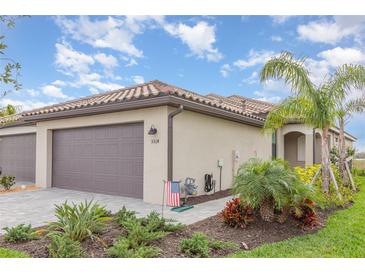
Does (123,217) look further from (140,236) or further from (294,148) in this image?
(294,148)

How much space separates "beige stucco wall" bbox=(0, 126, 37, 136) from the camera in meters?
14.0

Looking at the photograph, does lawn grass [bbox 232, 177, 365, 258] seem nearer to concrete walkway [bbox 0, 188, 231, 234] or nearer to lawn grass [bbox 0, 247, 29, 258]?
concrete walkway [bbox 0, 188, 231, 234]

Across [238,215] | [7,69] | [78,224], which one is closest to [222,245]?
[238,215]

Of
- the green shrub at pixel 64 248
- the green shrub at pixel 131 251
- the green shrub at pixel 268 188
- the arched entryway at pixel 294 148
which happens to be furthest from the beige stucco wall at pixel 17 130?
the arched entryway at pixel 294 148

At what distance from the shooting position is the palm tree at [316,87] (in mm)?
7828

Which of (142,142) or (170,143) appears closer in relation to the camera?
(170,143)

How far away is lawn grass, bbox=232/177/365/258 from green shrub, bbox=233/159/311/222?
2.45 ft

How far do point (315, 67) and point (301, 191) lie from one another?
14.3 ft

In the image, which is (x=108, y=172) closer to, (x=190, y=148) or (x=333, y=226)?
(x=190, y=148)

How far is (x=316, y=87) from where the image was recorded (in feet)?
26.5

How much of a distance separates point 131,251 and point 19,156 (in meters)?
13.4
